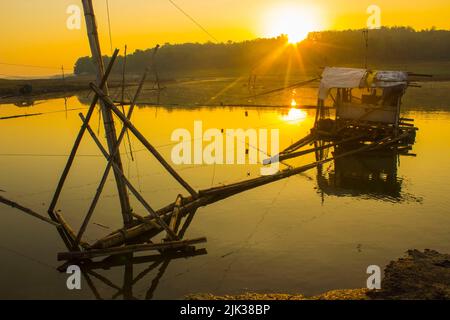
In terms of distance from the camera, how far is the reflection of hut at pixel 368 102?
2494cm

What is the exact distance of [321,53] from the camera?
11894cm

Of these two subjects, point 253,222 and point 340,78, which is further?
point 340,78

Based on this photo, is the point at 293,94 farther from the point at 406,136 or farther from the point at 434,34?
the point at 434,34

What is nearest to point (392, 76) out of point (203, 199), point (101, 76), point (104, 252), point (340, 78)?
point (340, 78)

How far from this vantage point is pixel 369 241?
12164 mm

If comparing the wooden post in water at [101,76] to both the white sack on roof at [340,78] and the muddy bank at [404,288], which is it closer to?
the muddy bank at [404,288]

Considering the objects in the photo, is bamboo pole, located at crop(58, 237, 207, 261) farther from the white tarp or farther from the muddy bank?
the white tarp

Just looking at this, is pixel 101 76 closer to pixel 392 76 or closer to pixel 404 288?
pixel 404 288

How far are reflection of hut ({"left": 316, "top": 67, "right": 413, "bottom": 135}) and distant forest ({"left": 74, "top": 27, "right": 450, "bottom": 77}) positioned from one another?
76.1m

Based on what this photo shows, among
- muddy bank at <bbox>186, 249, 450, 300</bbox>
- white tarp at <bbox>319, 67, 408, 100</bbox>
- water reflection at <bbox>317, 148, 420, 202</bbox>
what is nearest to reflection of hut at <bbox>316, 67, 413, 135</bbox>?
white tarp at <bbox>319, 67, 408, 100</bbox>

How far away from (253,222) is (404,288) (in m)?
5.92

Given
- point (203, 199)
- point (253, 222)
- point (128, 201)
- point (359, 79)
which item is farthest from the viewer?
point (359, 79)

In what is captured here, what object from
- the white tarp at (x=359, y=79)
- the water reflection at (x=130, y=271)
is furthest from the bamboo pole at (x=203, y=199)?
the white tarp at (x=359, y=79)
